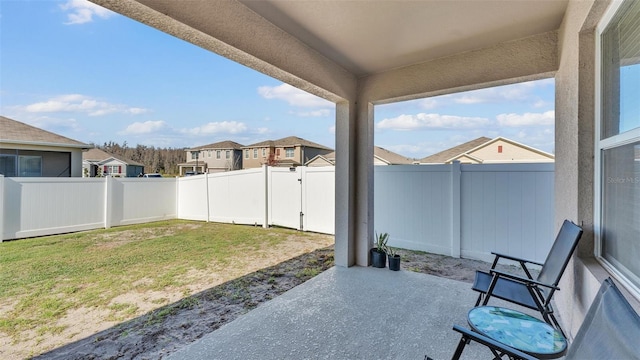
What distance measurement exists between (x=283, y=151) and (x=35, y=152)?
1634 cm

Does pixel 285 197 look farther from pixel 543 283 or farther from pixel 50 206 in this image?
pixel 543 283

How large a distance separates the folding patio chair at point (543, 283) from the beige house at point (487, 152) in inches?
388

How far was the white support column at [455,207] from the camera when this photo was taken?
4.70 m

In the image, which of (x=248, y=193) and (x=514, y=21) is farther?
(x=248, y=193)

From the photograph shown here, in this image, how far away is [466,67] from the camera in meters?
3.35

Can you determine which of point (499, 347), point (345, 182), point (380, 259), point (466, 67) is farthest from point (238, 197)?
point (499, 347)

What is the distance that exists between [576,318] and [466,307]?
1007mm

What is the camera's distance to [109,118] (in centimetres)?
1364

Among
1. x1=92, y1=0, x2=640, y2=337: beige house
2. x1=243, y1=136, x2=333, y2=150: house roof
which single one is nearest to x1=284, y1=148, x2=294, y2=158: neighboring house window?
x1=243, y1=136, x2=333, y2=150: house roof

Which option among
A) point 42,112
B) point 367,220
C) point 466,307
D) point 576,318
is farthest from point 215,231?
point 42,112

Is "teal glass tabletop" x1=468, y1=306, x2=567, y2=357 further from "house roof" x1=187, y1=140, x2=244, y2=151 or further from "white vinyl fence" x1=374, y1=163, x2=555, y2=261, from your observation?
"house roof" x1=187, y1=140, x2=244, y2=151

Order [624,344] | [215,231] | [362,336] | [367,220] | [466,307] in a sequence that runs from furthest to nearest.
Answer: [215,231]
[367,220]
[466,307]
[362,336]
[624,344]

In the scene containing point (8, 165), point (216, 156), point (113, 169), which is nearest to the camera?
point (8, 165)

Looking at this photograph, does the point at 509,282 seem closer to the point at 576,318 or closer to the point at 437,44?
the point at 576,318
